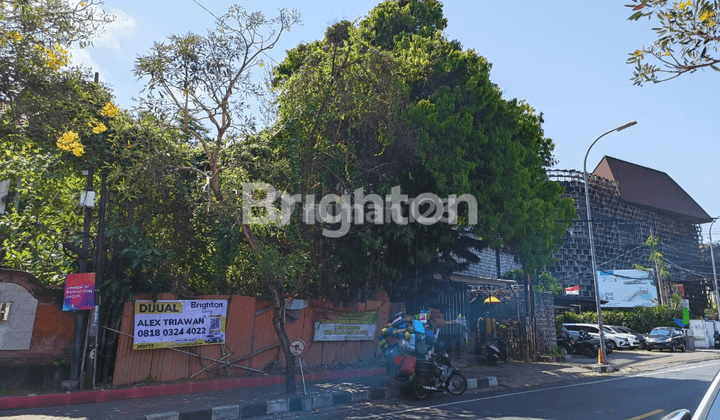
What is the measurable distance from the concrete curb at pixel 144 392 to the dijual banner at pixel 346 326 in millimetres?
1187

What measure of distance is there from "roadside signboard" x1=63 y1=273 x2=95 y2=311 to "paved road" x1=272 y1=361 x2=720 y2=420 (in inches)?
172

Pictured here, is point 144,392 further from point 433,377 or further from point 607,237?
point 607,237

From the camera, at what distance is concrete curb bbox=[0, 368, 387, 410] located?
8.66 meters

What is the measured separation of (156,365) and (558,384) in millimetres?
10071

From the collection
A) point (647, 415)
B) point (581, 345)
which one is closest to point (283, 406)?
point (647, 415)

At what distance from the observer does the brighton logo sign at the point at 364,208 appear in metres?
11.8

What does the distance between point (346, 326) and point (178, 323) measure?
5017 mm

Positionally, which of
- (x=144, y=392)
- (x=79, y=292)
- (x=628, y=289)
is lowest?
(x=144, y=392)

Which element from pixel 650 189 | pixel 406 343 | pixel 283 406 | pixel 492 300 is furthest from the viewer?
pixel 650 189

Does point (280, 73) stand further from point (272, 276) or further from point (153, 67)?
point (272, 276)

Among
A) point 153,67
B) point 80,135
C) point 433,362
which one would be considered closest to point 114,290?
point 80,135

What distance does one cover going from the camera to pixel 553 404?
10031 millimetres

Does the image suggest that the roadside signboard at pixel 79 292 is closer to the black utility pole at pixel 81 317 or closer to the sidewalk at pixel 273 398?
the black utility pole at pixel 81 317

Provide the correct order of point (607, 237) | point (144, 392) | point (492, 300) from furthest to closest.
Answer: point (607, 237) → point (492, 300) → point (144, 392)
